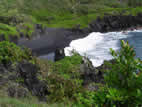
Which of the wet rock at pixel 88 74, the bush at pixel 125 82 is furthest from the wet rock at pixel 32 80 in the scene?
the bush at pixel 125 82

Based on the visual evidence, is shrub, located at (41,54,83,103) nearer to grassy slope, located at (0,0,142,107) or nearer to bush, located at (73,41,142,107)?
bush, located at (73,41,142,107)

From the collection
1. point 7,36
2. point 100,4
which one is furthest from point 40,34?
point 100,4

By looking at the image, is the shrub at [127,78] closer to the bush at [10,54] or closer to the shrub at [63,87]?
the shrub at [63,87]

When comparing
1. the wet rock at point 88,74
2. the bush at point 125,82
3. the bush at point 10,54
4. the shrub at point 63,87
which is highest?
the bush at point 125,82

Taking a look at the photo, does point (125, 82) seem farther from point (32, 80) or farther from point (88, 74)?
point (88, 74)

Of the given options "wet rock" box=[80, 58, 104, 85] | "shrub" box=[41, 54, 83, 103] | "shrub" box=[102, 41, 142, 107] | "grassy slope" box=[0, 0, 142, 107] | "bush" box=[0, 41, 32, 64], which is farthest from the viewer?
"grassy slope" box=[0, 0, 142, 107]

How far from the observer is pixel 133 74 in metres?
4.18

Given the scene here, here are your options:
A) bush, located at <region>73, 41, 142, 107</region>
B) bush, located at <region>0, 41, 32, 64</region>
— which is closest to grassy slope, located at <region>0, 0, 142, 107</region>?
bush, located at <region>0, 41, 32, 64</region>

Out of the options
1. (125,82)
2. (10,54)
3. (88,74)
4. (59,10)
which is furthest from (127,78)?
(59,10)

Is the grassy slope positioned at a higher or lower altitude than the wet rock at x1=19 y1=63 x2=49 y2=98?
higher

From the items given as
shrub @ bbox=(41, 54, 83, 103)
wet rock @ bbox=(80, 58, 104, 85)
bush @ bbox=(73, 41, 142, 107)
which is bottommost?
wet rock @ bbox=(80, 58, 104, 85)

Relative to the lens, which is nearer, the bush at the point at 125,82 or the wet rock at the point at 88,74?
the bush at the point at 125,82

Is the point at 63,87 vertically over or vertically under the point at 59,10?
under

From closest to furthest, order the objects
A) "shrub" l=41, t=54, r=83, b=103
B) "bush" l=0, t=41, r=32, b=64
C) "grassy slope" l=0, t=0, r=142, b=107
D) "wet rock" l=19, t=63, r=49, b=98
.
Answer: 1. "shrub" l=41, t=54, r=83, b=103
2. "wet rock" l=19, t=63, r=49, b=98
3. "bush" l=0, t=41, r=32, b=64
4. "grassy slope" l=0, t=0, r=142, b=107
